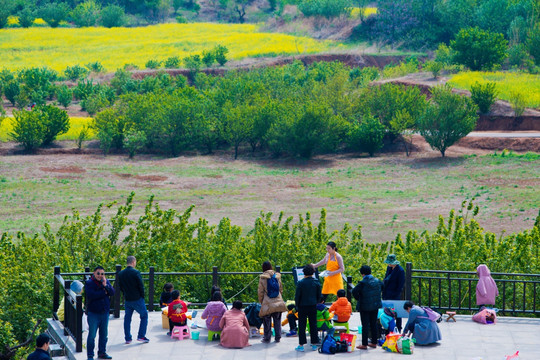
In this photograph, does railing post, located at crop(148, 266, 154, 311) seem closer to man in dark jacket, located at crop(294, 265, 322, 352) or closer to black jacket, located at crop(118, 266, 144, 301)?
black jacket, located at crop(118, 266, 144, 301)

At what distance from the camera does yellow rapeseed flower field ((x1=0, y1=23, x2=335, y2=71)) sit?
85000 millimetres

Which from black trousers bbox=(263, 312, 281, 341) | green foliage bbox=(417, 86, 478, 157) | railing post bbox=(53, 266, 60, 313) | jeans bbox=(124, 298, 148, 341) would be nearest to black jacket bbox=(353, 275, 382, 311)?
black trousers bbox=(263, 312, 281, 341)

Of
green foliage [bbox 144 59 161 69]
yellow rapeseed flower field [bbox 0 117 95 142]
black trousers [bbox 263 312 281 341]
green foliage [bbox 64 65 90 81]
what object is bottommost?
black trousers [bbox 263 312 281 341]

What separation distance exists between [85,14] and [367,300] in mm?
97274

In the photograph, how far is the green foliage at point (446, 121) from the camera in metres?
48.8

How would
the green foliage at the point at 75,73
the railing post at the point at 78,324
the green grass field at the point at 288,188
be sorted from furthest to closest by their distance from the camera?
the green foliage at the point at 75,73, the green grass field at the point at 288,188, the railing post at the point at 78,324

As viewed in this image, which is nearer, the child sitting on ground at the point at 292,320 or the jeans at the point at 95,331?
the jeans at the point at 95,331

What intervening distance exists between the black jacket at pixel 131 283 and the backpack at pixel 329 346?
3.05 m

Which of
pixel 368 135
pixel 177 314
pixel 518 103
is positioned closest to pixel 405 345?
pixel 177 314

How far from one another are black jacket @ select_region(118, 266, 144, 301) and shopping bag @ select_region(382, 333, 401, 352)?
403 cm

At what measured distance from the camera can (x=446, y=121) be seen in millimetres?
48844

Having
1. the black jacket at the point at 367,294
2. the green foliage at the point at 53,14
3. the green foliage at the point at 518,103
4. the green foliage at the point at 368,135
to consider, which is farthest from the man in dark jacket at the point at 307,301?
the green foliage at the point at 53,14

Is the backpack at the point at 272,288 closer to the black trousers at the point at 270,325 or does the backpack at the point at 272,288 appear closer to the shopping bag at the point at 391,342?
the black trousers at the point at 270,325

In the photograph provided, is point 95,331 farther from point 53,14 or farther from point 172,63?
point 53,14
